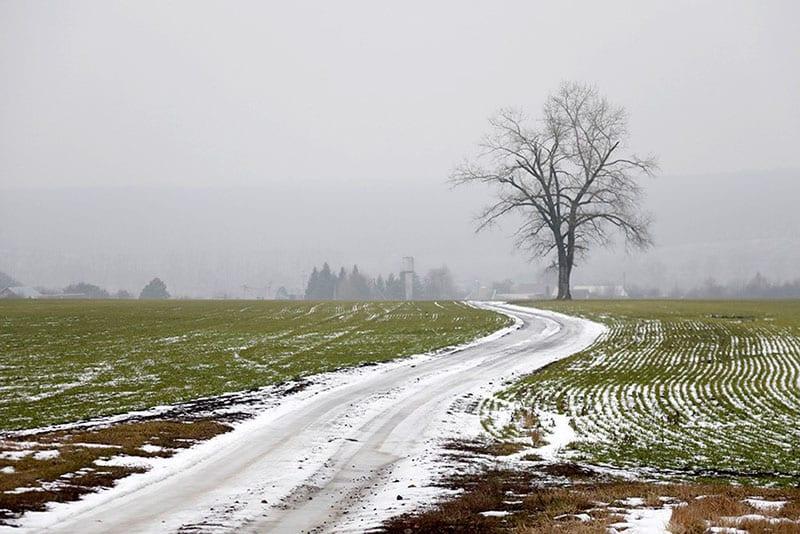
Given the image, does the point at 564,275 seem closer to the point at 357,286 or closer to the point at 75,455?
the point at 75,455

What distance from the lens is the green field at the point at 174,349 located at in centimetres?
2298

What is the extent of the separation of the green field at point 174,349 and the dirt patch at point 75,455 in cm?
236

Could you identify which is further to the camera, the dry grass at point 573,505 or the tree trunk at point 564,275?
the tree trunk at point 564,275

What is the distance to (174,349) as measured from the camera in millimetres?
35438

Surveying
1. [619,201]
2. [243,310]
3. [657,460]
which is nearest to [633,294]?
[619,201]

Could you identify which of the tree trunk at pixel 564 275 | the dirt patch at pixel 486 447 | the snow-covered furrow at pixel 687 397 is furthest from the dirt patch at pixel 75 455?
the tree trunk at pixel 564 275

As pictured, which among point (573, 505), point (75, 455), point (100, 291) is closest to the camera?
point (573, 505)

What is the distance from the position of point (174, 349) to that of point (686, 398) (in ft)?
70.9

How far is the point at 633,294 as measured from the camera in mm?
197875

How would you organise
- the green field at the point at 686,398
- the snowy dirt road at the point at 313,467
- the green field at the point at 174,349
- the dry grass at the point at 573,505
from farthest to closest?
the green field at the point at 174,349 < the green field at the point at 686,398 < the snowy dirt road at the point at 313,467 < the dry grass at the point at 573,505

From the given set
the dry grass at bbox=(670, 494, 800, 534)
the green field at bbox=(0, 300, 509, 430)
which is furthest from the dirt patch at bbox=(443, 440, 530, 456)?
the green field at bbox=(0, 300, 509, 430)

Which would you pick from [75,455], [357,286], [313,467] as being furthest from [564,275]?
[357,286]

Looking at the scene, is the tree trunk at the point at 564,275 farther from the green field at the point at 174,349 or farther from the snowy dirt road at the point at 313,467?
the snowy dirt road at the point at 313,467

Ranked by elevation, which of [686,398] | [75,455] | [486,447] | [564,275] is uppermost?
[564,275]
